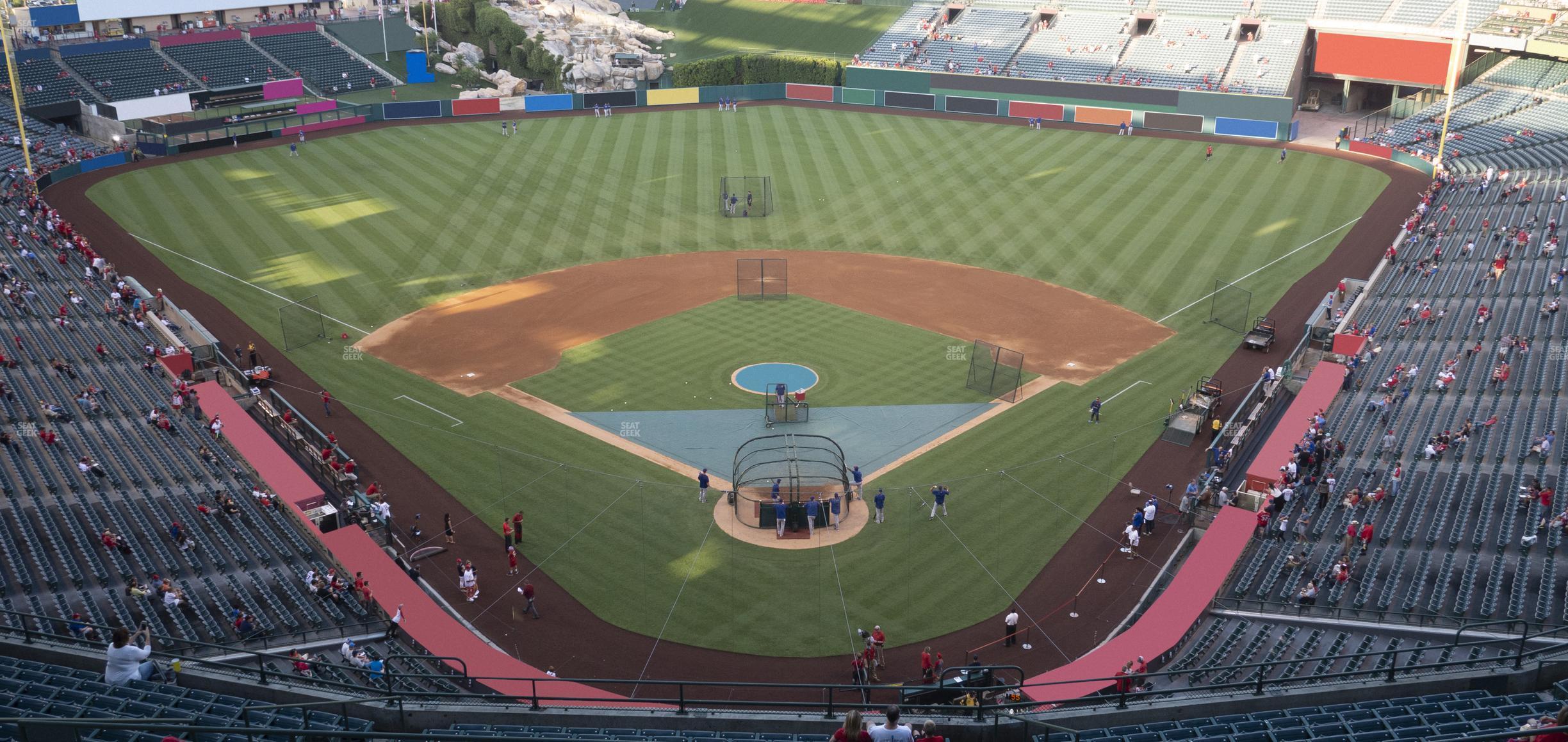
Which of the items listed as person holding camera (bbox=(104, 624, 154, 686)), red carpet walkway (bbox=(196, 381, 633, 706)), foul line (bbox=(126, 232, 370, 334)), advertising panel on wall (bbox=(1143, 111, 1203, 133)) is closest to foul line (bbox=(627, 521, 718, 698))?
red carpet walkway (bbox=(196, 381, 633, 706))

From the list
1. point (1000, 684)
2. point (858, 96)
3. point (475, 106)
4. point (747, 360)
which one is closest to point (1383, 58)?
point (858, 96)

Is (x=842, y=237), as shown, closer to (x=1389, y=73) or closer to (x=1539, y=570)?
(x=1539, y=570)

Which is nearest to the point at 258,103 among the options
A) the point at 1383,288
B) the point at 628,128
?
the point at 628,128

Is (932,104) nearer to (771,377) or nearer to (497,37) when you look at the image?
(497,37)

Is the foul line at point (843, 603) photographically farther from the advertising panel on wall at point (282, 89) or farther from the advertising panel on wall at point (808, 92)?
the advertising panel on wall at point (282, 89)

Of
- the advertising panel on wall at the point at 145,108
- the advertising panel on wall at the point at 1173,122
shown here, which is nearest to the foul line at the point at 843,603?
the advertising panel on wall at the point at 1173,122

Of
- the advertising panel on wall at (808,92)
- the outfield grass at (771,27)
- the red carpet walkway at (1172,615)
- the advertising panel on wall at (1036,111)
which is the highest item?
the outfield grass at (771,27)
